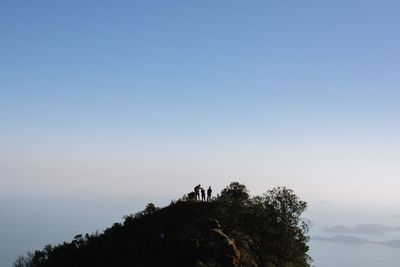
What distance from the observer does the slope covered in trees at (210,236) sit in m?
58.8

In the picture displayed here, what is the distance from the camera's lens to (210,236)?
196ft

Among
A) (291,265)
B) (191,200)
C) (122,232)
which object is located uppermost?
(191,200)

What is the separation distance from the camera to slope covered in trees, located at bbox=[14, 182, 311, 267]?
5884cm

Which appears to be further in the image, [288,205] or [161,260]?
[288,205]

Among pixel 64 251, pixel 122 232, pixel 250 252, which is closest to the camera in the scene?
pixel 250 252

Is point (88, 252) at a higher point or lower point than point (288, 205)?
lower

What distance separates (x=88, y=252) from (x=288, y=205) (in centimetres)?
2940

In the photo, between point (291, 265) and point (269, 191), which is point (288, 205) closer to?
point (269, 191)

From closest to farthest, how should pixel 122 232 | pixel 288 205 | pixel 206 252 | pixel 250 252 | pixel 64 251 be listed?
1. pixel 206 252
2. pixel 250 252
3. pixel 288 205
4. pixel 122 232
5. pixel 64 251

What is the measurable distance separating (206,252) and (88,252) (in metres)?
22.2

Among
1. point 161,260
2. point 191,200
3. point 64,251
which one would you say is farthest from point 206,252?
point 64,251

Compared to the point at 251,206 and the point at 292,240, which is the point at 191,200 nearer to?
the point at 251,206

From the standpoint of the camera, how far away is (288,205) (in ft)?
223

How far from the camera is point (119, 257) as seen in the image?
208ft
